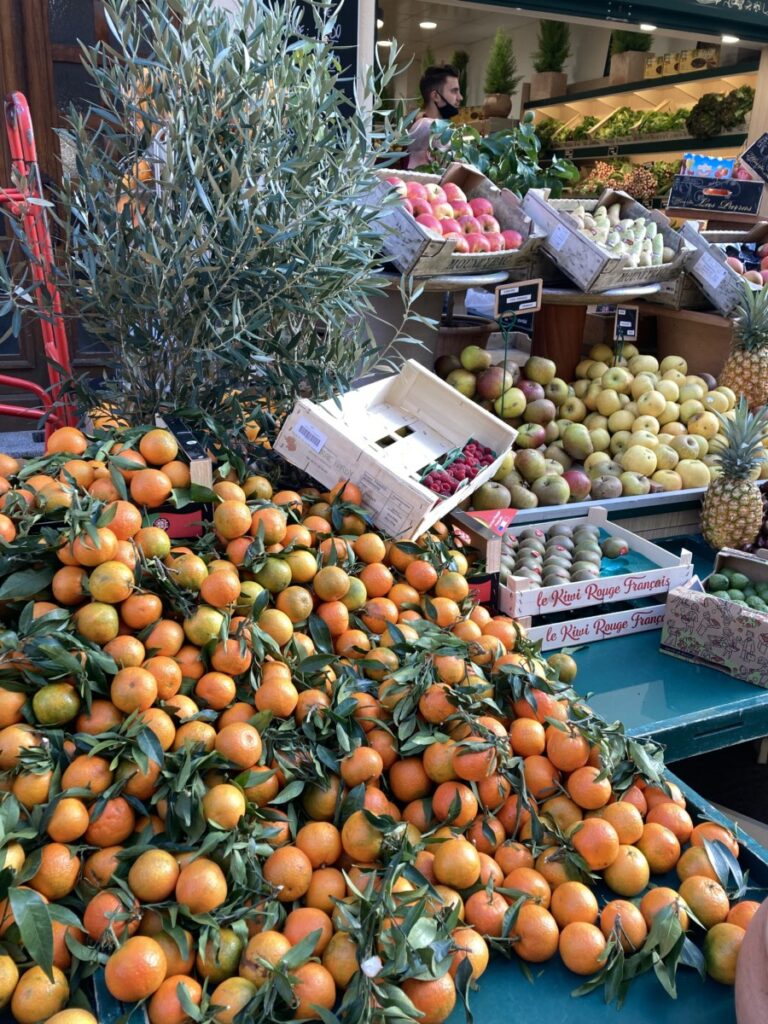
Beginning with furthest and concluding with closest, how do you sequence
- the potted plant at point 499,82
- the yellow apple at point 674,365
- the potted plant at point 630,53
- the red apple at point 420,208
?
the potted plant at point 499,82 → the potted plant at point 630,53 → the yellow apple at point 674,365 → the red apple at point 420,208

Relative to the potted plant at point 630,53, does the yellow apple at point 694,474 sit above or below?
below

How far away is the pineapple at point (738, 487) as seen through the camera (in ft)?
9.93

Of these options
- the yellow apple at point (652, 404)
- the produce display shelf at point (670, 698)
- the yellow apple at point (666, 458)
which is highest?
the yellow apple at point (652, 404)

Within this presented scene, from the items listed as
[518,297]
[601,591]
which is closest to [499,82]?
[518,297]

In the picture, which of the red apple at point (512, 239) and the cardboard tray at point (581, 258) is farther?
the red apple at point (512, 239)

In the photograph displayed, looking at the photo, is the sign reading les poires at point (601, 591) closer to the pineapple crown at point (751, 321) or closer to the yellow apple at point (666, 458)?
the yellow apple at point (666, 458)

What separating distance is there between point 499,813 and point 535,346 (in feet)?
9.48

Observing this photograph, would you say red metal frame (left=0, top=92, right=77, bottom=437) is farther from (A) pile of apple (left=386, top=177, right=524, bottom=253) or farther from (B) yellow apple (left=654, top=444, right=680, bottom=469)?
(B) yellow apple (left=654, top=444, right=680, bottom=469)

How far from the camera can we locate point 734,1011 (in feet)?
4.33

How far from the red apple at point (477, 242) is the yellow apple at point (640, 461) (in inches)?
41.9

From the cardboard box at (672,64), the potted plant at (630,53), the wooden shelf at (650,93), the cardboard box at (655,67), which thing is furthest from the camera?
the potted plant at (630,53)

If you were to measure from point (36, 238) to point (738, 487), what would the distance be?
260cm

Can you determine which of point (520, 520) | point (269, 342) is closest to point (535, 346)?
point (520, 520)

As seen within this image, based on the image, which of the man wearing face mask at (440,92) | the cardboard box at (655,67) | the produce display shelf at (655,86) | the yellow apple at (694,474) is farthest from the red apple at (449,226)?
the cardboard box at (655,67)
